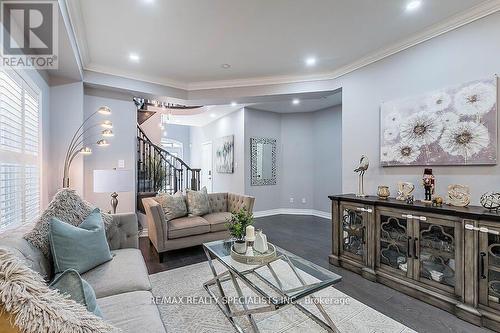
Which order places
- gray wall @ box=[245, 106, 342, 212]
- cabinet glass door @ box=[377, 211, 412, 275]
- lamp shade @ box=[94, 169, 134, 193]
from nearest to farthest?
cabinet glass door @ box=[377, 211, 412, 275], lamp shade @ box=[94, 169, 134, 193], gray wall @ box=[245, 106, 342, 212]

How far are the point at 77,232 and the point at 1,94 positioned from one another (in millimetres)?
1422

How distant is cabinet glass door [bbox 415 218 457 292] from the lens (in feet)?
7.20

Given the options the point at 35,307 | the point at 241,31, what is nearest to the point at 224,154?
the point at 241,31

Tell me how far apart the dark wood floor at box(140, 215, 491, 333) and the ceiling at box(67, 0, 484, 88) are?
288cm

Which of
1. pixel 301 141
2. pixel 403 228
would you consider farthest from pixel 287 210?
pixel 403 228

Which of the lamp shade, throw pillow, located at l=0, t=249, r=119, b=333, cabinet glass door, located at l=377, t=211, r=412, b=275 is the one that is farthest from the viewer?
the lamp shade

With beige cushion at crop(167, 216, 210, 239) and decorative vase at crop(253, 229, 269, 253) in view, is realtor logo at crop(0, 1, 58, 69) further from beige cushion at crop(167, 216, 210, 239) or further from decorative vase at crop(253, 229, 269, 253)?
decorative vase at crop(253, 229, 269, 253)

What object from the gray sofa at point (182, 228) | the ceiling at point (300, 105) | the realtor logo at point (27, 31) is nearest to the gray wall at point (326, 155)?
the ceiling at point (300, 105)

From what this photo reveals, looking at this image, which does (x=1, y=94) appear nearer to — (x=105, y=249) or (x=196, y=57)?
(x=105, y=249)

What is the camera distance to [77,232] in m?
1.81

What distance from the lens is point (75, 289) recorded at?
3.45ft

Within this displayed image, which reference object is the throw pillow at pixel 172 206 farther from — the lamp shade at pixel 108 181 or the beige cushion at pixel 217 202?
the lamp shade at pixel 108 181

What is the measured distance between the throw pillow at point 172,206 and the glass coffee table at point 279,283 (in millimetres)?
1346

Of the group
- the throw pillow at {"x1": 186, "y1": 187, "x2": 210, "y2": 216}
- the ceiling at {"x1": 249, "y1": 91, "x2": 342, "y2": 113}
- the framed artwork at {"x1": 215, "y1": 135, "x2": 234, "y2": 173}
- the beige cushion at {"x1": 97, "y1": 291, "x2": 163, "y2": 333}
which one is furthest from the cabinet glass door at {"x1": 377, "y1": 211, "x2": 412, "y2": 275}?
the framed artwork at {"x1": 215, "y1": 135, "x2": 234, "y2": 173}
